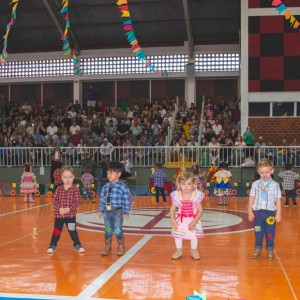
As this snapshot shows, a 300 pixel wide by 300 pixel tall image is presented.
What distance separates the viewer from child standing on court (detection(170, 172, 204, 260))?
6812mm

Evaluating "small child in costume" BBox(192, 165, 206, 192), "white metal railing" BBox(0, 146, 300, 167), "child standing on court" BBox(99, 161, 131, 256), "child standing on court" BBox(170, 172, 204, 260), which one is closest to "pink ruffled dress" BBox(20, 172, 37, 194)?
"white metal railing" BBox(0, 146, 300, 167)

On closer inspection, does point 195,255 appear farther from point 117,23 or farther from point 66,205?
point 117,23

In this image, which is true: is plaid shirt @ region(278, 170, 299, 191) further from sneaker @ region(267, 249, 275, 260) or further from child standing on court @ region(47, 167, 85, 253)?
child standing on court @ region(47, 167, 85, 253)

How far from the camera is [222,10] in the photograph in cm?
2588

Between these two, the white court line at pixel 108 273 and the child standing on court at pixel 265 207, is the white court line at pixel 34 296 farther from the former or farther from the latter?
the child standing on court at pixel 265 207

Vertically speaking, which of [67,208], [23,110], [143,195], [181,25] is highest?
[181,25]

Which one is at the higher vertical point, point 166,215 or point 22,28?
point 22,28

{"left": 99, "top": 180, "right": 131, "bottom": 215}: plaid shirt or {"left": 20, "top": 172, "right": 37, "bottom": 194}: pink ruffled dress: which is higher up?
{"left": 99, "top": 180, "right": 131, "bottom": 215}: plaid shirt

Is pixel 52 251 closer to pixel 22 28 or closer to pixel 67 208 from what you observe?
pixel 67 208

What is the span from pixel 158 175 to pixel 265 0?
11.6m

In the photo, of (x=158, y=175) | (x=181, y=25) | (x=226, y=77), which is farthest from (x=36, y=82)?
(x=158, y=175)

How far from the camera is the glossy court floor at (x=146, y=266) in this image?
5.23 metres

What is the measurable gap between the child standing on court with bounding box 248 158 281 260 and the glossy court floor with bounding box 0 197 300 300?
0.93ft

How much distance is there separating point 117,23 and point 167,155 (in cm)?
1034
